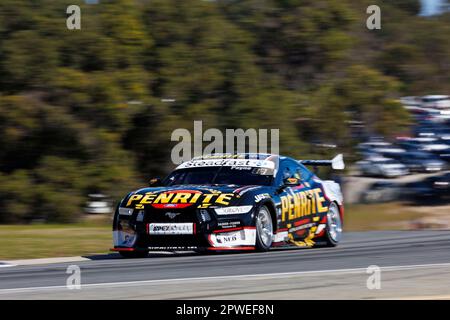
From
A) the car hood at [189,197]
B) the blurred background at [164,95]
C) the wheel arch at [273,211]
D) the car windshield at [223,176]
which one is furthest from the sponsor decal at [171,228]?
the blurred background at [164,95]

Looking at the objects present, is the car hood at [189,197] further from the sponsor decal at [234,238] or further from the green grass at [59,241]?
the green grass at [59,241]

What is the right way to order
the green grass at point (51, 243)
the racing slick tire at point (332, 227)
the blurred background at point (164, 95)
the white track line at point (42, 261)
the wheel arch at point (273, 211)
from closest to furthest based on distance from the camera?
the white track line at point (42, 261) < the wheel arch at point (273, 211) < the green grass at point (51, 243) < the racing slick tire at point (332, 227) < the blurred background at point (164, 95)

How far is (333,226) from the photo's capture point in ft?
48.3

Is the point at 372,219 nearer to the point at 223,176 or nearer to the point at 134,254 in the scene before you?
the point at 223,176

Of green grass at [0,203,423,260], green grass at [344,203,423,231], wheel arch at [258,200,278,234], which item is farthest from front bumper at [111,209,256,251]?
green grass at [344,203,423,231]

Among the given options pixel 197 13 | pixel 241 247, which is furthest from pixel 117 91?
pixel 241 247

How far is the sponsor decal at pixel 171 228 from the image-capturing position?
12.0 metres

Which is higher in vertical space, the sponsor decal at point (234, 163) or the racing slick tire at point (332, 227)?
the sponsor decal at point (234, 163)

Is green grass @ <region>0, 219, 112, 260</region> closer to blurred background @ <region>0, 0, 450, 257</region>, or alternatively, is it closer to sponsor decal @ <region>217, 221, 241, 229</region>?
sponsor decal @ <region>217, 221, 241, 229</region>

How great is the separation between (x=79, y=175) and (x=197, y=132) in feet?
13.3

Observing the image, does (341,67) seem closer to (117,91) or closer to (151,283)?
(117,91)

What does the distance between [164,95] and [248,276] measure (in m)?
21.9
